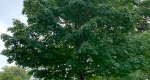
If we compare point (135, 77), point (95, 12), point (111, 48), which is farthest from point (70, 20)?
point (135, 77)

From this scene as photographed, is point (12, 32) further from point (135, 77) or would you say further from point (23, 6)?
point (135, 77)

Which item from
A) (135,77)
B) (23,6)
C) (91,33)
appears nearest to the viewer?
(91,33)

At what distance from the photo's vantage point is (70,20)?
16.9m

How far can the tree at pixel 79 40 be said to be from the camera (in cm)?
1588

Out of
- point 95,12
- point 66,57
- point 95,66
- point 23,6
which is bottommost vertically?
point 95,66

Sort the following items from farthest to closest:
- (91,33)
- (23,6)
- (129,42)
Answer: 1. (23,6)
2. (129,42)
3. (91,33)

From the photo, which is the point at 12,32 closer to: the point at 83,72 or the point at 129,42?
the point at 83,72

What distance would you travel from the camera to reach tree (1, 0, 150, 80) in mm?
15875

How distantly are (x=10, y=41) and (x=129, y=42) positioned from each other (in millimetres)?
5321

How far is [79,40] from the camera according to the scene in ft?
53.1

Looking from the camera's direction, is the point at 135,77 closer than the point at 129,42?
No

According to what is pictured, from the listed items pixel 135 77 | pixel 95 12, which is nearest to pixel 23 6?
pixel 95 12

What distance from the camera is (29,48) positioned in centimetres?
1664

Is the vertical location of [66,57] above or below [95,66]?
above
